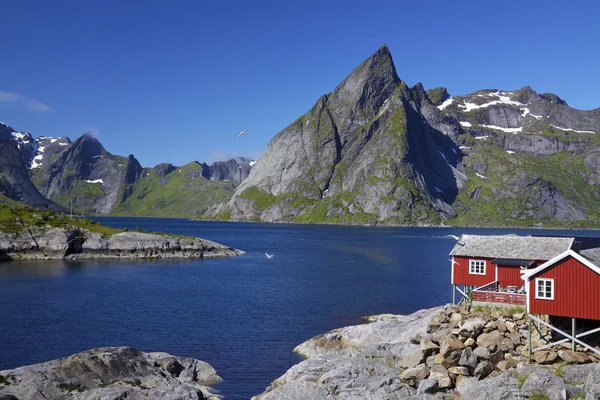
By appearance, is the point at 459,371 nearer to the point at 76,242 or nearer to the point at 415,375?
the point at 415,375

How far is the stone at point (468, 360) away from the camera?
1148 inches

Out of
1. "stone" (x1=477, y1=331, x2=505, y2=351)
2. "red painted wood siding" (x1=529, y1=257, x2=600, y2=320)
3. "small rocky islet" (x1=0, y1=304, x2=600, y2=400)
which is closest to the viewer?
"small rocky islet" (x1=0, y1=304, x2=600, y2=400)

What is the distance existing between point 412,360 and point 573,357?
9.05 m

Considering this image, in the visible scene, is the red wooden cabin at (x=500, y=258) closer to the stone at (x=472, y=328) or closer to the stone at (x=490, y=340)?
the stone at (x=472, y=328)

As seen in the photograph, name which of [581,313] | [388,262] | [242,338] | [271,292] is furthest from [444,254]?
[581,313]

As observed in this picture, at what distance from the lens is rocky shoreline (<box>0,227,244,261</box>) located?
366ft

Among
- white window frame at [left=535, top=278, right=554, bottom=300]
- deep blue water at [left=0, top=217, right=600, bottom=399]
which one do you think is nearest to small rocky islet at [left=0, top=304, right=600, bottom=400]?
white window frame at [left=535, top=278, right=554, bottom=300]

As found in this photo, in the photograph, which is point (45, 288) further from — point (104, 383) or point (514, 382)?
point (514, 382)

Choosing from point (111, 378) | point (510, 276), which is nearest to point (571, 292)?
point (510, 276)

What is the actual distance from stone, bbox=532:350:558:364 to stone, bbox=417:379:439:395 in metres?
6.10

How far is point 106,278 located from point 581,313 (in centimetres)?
7864

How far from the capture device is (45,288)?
250 ft

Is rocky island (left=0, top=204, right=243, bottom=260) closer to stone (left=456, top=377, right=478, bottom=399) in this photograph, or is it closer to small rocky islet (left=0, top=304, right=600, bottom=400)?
small rocky islet (left=0, top=304, right=600, bottom=400)

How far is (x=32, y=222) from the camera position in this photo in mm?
117312
